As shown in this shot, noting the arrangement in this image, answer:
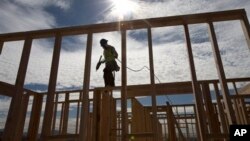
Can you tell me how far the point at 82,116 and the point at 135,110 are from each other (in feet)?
15.5

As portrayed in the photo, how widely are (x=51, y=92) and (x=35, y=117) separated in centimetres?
519

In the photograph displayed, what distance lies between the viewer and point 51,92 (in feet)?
11.3

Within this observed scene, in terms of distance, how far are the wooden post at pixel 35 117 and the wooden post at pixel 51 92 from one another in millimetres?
4953

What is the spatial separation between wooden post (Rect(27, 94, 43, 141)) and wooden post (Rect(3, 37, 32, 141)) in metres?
4.48

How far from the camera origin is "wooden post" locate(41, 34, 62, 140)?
10.6 feet

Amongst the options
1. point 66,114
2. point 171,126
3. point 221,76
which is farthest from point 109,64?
point 171,126

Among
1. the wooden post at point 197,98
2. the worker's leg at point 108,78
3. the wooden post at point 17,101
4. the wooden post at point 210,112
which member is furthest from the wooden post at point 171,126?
the wooden post at point 17,101

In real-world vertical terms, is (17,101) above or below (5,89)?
below

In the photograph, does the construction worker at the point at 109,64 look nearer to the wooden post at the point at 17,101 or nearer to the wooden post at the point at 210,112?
the wooden post at the point at 210,112

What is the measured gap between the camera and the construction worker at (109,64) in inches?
278

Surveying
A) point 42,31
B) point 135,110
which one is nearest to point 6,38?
point 42,31

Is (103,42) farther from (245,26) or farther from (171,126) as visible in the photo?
(171,126)

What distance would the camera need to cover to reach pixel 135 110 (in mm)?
7730

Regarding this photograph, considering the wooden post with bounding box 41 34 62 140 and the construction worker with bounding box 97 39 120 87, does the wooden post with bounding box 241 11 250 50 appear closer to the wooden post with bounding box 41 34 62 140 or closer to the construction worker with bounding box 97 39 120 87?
the wooden post with bounding box 41 34 62 140
